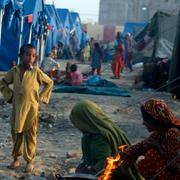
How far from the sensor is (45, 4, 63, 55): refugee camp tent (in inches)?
911

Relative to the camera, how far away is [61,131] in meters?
7.68

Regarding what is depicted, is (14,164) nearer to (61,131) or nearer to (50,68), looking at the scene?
(61,131)

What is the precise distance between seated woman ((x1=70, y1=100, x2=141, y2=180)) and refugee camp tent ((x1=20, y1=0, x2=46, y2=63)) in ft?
37.7

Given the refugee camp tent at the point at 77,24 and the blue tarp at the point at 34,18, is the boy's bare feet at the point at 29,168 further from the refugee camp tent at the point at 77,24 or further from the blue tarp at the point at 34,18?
the refugee camp tent at the point at 77,24

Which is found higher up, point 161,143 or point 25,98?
point 161,143

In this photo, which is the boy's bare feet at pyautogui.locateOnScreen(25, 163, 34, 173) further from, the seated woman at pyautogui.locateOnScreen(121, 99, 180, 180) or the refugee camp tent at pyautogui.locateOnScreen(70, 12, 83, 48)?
the refugee camp tent at pyautogui.locateOnScreen(70, 12, 83, 48)

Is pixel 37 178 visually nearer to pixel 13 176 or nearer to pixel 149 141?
pixel 13 176

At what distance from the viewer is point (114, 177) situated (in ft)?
11.6

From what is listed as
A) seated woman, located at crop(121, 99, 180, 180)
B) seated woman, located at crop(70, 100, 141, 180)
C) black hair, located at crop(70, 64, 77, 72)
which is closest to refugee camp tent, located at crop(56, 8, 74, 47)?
black hair, located at crop(70, 64, 77, 72)

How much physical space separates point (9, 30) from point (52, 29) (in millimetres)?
8132

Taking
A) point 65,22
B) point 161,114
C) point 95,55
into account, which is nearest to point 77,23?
point 65,22

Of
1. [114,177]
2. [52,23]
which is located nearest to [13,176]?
[114,177]

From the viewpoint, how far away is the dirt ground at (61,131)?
5.62 meters

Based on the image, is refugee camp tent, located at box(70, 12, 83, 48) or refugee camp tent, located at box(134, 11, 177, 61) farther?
refugee camp tent, located at box(70, 12, 83, 48)
